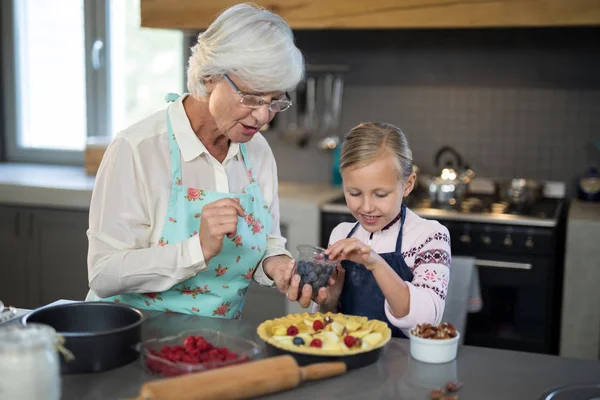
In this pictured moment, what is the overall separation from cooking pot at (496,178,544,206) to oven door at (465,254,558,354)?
414 millimetres

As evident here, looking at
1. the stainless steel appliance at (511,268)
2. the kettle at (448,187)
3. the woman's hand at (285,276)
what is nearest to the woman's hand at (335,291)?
the woman's hand at (285,276)

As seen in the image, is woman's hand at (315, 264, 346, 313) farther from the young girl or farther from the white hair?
the white hair

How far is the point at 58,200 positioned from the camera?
3.55m

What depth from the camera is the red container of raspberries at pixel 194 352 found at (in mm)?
1322

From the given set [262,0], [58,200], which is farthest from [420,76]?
[58,200]

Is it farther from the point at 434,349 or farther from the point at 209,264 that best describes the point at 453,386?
the point at 209,264

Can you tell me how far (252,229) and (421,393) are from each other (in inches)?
31.3

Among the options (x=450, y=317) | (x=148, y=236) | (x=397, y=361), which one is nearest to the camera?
(x=397, y=361)

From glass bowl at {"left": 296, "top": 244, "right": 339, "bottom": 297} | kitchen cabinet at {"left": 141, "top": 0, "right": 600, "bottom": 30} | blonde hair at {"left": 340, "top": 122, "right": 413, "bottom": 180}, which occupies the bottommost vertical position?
glass bowl at {"left": 296, "top": 244, "right": 339, "bottom": 297}

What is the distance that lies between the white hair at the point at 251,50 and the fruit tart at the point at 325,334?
564 millimetres

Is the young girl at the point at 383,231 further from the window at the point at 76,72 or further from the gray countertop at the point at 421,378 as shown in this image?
the window at the point at 76,72

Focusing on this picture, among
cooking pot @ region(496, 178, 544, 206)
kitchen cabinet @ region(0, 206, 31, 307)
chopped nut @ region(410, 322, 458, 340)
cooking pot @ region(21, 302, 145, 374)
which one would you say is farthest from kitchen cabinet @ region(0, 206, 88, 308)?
chopped nut @ region(410, 322, 458, 340)

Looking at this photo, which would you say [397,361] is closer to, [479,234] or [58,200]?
[479,234]

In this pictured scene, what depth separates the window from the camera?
4211 mm
